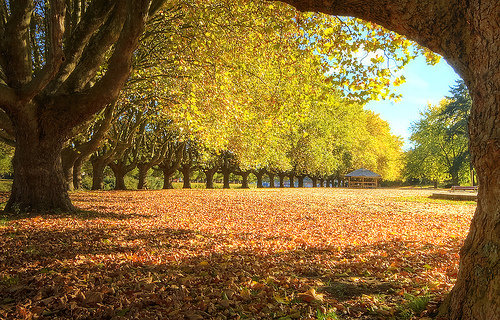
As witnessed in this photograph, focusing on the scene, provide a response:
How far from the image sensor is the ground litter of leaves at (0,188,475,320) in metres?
2.98

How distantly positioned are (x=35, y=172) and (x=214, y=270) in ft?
20.9

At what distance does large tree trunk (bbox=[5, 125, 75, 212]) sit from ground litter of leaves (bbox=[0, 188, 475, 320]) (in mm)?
830

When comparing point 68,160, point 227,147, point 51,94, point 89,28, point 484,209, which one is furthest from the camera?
point 227,147

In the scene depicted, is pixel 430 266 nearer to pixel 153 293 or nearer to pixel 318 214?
pixel 153 293

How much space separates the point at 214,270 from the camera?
4.27 m

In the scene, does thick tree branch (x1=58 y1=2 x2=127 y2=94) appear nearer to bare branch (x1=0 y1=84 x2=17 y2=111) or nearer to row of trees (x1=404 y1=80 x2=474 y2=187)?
bare branch (x1=0 y1=84 x2=17 y2=111)

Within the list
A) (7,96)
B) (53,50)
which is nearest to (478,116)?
(53,50)

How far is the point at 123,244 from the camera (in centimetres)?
555

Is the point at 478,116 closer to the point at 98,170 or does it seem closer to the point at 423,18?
the point at 423,18

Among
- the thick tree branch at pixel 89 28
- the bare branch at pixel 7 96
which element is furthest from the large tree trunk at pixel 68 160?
the bare branch at pixel 7 96

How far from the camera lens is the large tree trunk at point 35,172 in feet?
26.2

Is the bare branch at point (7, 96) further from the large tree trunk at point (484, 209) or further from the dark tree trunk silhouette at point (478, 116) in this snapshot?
the large tree trunk at point (484, 209)

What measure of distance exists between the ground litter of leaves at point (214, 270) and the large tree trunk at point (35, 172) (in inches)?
32.7

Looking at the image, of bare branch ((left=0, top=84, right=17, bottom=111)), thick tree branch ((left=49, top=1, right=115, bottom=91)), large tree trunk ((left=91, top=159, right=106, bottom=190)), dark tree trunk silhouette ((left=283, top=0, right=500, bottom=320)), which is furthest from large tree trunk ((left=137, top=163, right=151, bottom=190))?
dark tree trunk silhouette ((left=283, top=0, right=500, bottom=320))
